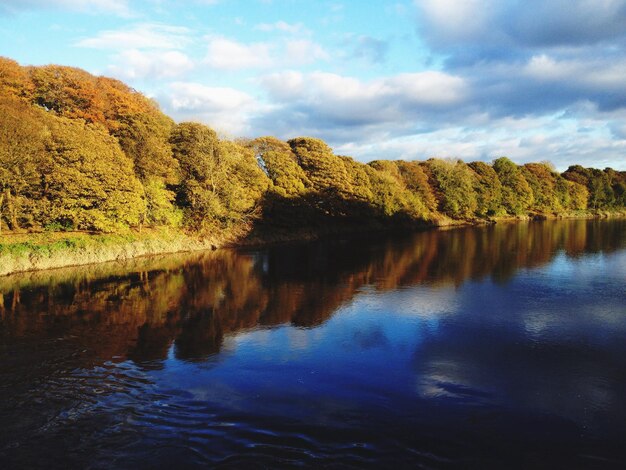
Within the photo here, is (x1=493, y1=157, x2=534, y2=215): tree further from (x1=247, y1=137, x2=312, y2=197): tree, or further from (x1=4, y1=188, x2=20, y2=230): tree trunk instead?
(x1=4, y1=188, x2=20, y2=230): tree trunk

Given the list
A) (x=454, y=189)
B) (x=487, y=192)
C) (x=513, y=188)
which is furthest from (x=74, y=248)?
(x=513, y=188)

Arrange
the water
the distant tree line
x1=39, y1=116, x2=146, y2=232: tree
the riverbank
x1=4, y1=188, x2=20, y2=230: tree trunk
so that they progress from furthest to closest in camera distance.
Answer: x1=39, y1=116, x2=146, y2=232: tree, the distant tree line, x1=4, y1=188, x2=20, y2=230: tree trunk, the riverbank, the water

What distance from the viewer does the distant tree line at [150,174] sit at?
104ft

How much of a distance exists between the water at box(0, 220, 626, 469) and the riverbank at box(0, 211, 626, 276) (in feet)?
10.0

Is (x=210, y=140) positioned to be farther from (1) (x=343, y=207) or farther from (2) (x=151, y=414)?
(2) (x=151, y=414)

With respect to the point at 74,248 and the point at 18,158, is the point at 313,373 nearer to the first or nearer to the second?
the point at 74,248

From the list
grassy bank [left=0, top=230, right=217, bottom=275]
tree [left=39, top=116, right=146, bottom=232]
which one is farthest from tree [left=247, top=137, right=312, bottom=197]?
tree [left=39, top=116, right=146, bottom=232]

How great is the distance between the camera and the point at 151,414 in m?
10.3

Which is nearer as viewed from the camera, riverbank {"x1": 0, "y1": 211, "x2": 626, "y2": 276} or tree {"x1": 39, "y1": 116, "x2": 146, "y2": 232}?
riverbank {"x1": 0, "y1": 211, "x2": 626, "y2": 276}

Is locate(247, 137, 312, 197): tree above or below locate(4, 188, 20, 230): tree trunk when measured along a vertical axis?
above

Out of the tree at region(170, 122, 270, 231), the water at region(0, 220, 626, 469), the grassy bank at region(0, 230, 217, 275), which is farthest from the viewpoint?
the tree at region(170, 122, 270, 231)

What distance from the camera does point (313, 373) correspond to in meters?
13.0

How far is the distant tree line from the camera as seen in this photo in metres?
31.7

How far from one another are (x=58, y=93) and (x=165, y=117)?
→ 10785 mm
